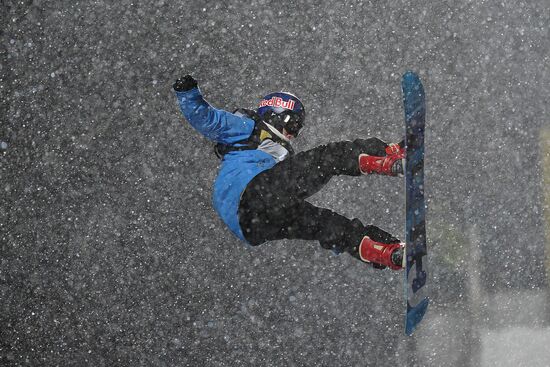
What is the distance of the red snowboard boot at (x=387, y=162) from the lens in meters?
1.65

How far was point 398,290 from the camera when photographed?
2010mm

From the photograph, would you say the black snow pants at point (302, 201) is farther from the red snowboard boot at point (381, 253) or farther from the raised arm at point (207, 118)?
the raised arm at point (207, 118)

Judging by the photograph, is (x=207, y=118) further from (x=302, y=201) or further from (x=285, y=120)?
(x=302, y=201)

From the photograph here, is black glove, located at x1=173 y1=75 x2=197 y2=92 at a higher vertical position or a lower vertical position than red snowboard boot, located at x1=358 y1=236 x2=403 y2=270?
higher

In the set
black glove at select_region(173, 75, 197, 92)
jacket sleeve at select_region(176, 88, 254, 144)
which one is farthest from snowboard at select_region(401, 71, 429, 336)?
black glove at select_region(173, 75, 197, 92)

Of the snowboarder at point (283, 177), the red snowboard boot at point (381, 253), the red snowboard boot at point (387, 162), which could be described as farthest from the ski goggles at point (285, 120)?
the red snowboard boot at point (381, 253)

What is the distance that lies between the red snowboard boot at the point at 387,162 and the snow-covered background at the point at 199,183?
329 mm

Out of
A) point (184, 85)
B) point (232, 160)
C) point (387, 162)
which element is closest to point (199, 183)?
point (232, 160)

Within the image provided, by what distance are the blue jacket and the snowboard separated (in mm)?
332

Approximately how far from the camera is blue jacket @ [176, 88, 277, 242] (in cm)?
167

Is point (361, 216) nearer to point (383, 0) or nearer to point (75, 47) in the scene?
point (383, 0)

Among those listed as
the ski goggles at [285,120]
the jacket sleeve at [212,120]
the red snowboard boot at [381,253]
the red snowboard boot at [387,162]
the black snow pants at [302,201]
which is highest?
Result: the ski goggles at [285,120]

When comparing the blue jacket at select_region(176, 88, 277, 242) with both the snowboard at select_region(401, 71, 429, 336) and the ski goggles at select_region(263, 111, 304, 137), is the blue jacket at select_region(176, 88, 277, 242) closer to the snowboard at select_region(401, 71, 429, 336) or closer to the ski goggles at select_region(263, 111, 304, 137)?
the ski goggles at select_region(263, 111, 304, 137)

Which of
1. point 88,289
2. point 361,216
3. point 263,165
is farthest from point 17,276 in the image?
point 361,216
